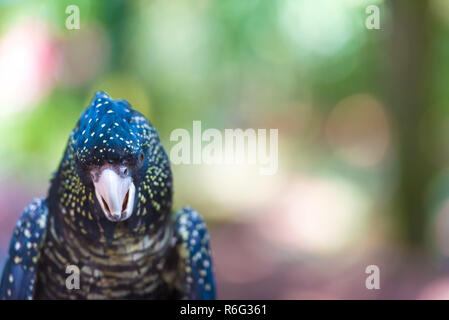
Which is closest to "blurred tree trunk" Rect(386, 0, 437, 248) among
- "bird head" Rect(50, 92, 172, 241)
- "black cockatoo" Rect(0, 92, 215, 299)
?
"black cockatoo" Rect(0, 92, 215, 299)

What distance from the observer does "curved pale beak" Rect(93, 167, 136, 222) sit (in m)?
1.16

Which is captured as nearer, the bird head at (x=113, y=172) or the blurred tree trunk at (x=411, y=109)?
the bird head at (x=113, y=172)

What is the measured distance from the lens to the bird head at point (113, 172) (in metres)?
1.18

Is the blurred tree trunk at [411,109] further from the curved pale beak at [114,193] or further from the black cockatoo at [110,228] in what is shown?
the curved pale beak at [114,193]

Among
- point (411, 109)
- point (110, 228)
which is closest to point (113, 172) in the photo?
point (110, 228)

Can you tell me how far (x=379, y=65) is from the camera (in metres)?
4.29

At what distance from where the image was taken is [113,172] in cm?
118

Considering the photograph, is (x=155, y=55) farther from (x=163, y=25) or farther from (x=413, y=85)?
(x=413, y=85)

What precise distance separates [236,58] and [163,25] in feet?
4.01

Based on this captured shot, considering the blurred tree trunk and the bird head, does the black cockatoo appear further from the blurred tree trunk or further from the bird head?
the blurred tree trunk

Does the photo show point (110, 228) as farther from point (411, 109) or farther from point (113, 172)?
point (411, 109)

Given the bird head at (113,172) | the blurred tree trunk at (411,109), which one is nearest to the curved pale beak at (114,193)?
the bird head at (113,172)

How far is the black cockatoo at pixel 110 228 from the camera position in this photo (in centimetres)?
120

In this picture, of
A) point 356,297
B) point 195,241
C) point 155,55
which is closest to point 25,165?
point 155,55
